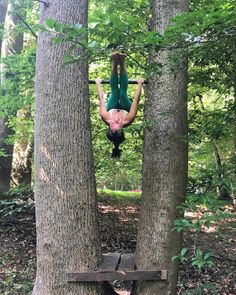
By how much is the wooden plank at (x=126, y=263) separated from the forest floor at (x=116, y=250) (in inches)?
39.7

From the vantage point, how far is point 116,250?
6367mm

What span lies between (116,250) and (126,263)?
240cm

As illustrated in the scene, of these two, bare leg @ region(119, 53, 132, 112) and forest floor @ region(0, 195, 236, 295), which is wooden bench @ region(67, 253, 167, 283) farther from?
bare leg @ region(119, 53, 132, 112)

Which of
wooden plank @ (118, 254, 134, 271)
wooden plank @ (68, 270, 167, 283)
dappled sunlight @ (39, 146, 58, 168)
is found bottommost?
wooden plank @ (68, 270, 167, 283)

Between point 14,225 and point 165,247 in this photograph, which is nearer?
point 165,247

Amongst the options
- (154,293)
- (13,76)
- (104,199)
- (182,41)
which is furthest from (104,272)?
(104,199)

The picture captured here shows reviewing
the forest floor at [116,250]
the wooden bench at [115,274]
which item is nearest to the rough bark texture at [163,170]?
the wooden bench at [115,274]

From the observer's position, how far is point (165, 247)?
12.7ft

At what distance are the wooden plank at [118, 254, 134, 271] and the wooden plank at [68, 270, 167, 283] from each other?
5.3 inches

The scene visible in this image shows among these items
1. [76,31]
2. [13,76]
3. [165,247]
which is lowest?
[165,247]

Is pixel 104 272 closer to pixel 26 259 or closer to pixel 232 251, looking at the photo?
pixel 26 259

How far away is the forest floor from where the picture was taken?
17.4ft

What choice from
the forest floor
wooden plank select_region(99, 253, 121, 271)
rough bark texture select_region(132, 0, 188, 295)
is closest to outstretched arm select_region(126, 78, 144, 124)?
rough bark texture select_region(132, 0, 188, 295)

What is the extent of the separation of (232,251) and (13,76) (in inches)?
221
